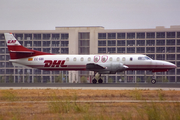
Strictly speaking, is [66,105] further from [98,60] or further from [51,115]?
[98,60]

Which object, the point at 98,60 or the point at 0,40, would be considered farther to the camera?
the point at 0,40

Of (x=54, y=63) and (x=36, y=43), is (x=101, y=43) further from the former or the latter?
(x=54, y=63)

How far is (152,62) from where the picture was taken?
41469mm

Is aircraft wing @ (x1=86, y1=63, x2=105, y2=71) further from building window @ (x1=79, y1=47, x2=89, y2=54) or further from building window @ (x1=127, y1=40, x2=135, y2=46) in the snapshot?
building window @ (x1=79, y1=47, x2=89, y2=54)

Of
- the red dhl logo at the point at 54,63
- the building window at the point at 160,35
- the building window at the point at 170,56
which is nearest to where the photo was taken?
the red dhl logo at the point at 54,63

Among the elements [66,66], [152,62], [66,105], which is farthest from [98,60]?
[66,105]

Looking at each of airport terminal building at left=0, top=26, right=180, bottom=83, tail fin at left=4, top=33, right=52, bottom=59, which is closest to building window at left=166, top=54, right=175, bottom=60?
airport terminal building at left=0, top=26, right=180, bottom=83

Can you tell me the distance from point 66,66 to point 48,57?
9.20 feet

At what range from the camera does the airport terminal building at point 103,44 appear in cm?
9325

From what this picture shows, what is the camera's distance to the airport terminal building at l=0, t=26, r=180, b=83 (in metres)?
93.2

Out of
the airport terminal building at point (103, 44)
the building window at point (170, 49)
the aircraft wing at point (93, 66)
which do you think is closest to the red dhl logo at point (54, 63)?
the aircraft wing at point (93, 66)

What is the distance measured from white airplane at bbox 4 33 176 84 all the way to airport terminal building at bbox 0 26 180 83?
4824 centimetres

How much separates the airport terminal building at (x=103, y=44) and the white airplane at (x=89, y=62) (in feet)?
158

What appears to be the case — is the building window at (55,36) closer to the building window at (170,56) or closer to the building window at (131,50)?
the building window at (131,50)
